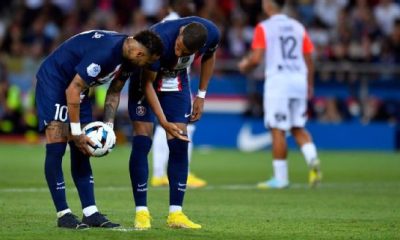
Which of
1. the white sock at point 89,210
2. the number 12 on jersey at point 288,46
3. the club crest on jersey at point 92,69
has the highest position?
the number 12 on jersey at point 288,46

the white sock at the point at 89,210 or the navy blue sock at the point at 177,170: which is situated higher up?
the navy blue sock at the point at 177,170

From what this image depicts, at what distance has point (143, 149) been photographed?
950 centimetres

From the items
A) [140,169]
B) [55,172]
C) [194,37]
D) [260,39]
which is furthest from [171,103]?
[260,39]

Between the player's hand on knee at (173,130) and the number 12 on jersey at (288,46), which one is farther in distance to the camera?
the number 12 on jersey at (288,46)

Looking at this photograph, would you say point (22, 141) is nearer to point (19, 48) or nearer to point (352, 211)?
point (19, 48)

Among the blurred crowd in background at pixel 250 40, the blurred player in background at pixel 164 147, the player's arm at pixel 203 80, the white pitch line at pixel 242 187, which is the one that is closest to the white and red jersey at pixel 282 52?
the blurred player in background at pixel 164 147

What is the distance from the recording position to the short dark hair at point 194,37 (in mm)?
9133

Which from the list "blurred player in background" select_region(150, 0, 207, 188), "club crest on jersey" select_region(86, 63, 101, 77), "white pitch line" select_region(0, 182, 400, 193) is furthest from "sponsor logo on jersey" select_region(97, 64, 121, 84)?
"blurred player in background" select_region(150, 0, 207, 188)

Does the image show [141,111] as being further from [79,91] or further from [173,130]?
[79,91]

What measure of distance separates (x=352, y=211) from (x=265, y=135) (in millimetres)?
12578

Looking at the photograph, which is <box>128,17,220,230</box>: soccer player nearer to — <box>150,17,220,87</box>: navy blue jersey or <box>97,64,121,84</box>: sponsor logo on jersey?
<box>150,17,220,87</box>: navy blue jersey

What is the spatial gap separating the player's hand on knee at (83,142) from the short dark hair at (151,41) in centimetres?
94

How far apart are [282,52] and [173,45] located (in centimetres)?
539

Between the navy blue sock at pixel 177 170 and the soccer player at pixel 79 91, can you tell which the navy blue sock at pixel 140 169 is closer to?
the navy blue sock at pixel 177 170
